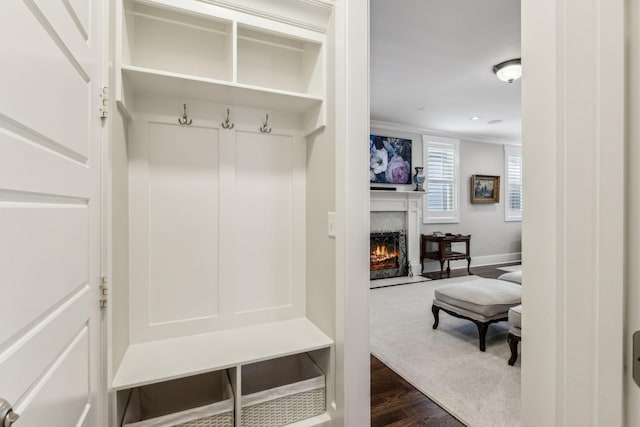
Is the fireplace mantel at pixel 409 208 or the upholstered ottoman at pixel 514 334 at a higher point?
the fireplace mantel at pixel 409 208

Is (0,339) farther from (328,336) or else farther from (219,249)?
(328,336)

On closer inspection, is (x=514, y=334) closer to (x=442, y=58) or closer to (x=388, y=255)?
(x=442, y=58)

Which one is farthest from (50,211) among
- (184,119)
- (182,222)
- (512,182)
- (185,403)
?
(512,182)

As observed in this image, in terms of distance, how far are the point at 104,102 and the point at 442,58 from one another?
302 cm

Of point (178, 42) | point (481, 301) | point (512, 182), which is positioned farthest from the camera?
point (512, 182)

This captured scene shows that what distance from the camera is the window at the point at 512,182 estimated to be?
22.1 feet

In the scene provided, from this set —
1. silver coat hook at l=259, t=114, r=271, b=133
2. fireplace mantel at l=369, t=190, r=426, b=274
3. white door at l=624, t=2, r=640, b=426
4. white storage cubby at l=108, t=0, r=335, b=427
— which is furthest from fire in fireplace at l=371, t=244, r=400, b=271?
white door at l=624, t=2, r=640, b=426

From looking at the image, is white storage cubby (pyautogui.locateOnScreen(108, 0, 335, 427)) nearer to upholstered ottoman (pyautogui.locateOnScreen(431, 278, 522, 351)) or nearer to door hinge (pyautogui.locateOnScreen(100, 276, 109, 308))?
door hinge (pyautogui.locateOnScreen(100, 276, 109, 308))

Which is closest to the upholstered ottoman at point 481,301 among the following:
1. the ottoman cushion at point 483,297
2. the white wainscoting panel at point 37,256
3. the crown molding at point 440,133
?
the ottoman cushion at point 483,297

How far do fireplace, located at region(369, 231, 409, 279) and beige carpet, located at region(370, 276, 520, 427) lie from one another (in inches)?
55.1

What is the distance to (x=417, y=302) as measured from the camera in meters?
4.09

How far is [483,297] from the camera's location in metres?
2.79

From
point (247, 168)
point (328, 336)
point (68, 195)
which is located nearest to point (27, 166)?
point (68, 195)

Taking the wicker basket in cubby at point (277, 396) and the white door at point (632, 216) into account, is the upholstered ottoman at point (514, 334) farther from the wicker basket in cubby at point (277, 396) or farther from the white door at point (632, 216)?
the white door at point (632, 216)
